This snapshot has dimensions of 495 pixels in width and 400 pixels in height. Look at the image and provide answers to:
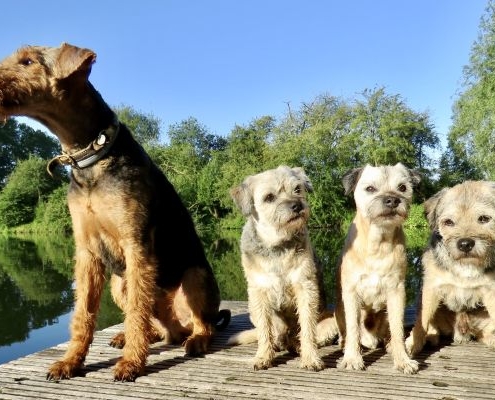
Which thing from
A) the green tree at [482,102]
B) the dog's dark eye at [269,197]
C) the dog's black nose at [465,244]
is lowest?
the dog's black nose at [465,244]

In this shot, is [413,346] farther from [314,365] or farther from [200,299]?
[200,299]

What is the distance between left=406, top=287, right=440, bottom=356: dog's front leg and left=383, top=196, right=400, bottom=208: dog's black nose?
0.98 m

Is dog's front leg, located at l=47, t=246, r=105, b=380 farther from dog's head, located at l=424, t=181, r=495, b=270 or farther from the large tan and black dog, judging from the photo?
dog's head, located at l=424, t=181, r=495, b=270

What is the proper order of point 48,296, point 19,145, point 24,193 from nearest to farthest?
point 48,296 < point 24,193 < point 19,145

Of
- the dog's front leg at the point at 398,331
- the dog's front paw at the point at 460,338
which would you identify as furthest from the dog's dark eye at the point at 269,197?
the dog's front paw at the point at 460,338

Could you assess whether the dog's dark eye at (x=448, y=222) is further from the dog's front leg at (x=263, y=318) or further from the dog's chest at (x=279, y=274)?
the dog's front leg at (x=263, y=318)

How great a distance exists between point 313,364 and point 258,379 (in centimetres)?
50

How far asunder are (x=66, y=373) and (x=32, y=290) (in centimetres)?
1379

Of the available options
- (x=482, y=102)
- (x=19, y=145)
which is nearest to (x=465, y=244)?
(x=482, y=102)

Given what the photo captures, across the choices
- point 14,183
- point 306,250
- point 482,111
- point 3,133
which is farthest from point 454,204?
point 3,133

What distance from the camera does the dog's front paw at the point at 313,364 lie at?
3934 mm

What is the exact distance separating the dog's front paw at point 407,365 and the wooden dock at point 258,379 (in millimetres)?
56

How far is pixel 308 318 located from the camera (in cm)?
409

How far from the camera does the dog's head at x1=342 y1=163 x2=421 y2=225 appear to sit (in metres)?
3.98
